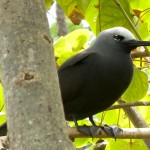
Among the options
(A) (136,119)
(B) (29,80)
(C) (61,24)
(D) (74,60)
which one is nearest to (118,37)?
(D) (74,60)

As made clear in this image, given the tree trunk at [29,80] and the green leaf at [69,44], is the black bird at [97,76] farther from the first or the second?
the tree trunk at [29,80]

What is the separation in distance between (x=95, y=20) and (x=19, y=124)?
137 centimetres

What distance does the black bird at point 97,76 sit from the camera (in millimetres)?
2049

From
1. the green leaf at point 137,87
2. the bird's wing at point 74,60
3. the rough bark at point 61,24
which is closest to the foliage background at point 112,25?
the green leaf at point 137,87

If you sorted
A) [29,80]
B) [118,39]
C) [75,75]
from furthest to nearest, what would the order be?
[118,39] → [75,75] → [29,80]

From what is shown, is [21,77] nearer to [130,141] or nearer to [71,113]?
[71,113]

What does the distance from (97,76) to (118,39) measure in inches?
10.5

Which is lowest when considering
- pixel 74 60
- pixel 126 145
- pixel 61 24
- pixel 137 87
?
pixel 126 145

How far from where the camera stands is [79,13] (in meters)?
2.32

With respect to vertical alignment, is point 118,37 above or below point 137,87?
above

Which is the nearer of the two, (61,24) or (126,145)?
(126,145)

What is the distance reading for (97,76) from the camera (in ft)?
6.74

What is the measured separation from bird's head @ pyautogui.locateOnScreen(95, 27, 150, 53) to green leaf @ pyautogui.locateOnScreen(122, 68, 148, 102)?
14 cm

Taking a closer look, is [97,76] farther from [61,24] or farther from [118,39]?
[61,24]
